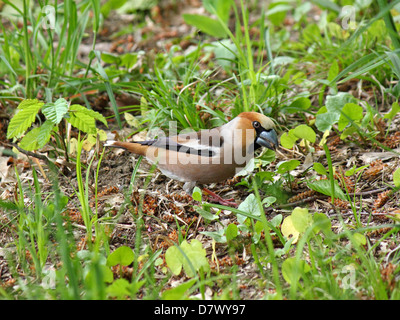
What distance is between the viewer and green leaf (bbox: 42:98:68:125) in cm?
361

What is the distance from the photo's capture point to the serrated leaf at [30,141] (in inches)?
153

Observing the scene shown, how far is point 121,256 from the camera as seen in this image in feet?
10.0

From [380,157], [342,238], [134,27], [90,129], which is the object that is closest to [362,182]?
[380,157]

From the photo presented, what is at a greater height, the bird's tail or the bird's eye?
the bird's eye

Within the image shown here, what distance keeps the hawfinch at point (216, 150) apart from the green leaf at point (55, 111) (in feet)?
2.93

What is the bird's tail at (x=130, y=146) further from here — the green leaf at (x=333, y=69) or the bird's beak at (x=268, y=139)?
the green leaf at (x=333, y=69)

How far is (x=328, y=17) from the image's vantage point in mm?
6344

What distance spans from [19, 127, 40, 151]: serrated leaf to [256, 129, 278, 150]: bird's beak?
1.83 metres

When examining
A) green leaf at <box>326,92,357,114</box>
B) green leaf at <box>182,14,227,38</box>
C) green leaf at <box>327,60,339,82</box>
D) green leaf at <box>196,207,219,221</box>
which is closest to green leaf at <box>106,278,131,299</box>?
green leaf at <box>196,207,219,221</box>

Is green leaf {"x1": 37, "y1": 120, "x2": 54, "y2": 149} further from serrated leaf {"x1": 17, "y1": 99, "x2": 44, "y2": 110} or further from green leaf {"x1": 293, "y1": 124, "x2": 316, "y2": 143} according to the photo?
green leaf {"x1": 293, "y1": 124, "x2": 316, "y2": 143}

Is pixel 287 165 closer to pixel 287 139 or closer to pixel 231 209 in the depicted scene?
pixel 287 139

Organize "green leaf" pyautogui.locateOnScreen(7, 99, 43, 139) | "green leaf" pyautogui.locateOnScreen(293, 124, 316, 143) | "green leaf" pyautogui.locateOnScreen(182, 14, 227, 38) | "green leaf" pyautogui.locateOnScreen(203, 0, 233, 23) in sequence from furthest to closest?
"green leaf" pyautogui.locateOnScreen(182, 14, 227, 38) → "green leaf" pyautogui.locateOnScreen(203, 0, 233, 23) → "green leaf" pyautogui.locateOnScreen(293, 124, 316, 143) → "green leaf" pyautogui.locateOnScreen(7, 99, 43, 139)

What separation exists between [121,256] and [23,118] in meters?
1.43

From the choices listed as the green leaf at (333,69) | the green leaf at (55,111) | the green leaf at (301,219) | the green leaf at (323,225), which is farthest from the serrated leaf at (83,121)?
the green leaf at (333,69)
